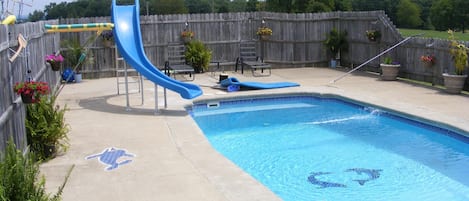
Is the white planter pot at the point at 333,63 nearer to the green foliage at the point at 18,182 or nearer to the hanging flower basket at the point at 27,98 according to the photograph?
the hanging flower basket at the point at 27,98

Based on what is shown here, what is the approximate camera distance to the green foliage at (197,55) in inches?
663

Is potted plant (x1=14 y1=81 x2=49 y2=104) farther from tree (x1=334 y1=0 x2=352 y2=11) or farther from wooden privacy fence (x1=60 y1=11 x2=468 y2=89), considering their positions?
tree (x1=334 y1=0 x2=352 y2=11)

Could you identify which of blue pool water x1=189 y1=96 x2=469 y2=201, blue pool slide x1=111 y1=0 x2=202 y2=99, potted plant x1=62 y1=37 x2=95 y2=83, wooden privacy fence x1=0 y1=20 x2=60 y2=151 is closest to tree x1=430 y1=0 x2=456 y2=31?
potted plant x1=62 y1=37 x2=95 y2=83

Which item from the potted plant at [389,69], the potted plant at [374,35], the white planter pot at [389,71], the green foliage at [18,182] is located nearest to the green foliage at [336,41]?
the potted plant at [374,35]

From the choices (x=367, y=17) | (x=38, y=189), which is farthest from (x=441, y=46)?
(x=38, y=189)

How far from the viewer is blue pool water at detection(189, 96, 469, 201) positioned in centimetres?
689

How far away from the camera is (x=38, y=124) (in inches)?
275

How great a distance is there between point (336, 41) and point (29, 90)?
13137 millimetres

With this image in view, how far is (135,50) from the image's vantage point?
1142 centimetres

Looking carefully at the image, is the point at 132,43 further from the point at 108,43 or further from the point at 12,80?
the point at 12,80

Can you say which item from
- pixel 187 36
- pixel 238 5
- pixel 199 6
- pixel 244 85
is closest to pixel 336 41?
pixel 187 36

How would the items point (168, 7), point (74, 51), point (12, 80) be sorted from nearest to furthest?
point (12, 80) → point (74, 51) → point (168, 7)

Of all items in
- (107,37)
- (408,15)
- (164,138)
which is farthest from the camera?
(408,15)

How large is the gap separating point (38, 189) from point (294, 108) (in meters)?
9.08
